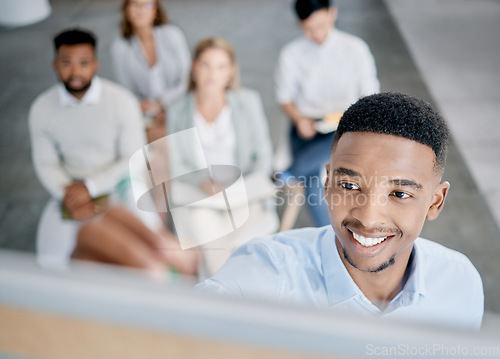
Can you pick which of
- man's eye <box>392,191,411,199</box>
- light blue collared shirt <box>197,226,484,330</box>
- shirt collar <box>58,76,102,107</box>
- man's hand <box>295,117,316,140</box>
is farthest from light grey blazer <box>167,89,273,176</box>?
man's eye <box>392,191,411,199</box>

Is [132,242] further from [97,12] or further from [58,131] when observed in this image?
[97,12]

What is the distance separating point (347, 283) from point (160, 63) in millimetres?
1429

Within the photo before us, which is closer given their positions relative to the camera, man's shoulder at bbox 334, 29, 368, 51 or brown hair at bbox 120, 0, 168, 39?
man's shoulder at bbox 334, 29, 368, 51

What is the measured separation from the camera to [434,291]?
0.64 metres

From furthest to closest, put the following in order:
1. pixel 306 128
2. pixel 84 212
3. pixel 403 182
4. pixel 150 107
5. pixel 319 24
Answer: pixel 150 107 < pixel 319 24 < pixel 306 128 < pixel 84 212 < pixel 403 182

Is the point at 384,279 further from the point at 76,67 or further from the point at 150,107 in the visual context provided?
the point at 150,107

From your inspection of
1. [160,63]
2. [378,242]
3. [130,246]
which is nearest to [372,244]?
[378,242]

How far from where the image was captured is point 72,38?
1331mm

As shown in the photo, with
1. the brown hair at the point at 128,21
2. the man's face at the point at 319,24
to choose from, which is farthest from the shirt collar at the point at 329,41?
the brown hair at the point at 128,21

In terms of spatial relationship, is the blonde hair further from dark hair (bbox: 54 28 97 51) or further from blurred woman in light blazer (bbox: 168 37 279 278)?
dark hair (bbox: 54 28 97 51)

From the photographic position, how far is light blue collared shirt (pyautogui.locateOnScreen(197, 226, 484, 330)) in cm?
60

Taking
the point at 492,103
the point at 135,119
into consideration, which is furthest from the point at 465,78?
the point at 135,119

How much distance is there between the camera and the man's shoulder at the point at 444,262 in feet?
2.16

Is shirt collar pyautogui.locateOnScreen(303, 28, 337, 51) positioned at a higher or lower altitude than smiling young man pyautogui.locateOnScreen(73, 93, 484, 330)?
higher
